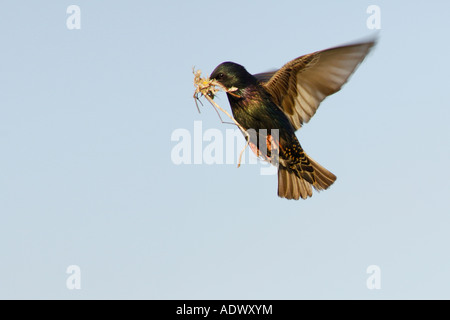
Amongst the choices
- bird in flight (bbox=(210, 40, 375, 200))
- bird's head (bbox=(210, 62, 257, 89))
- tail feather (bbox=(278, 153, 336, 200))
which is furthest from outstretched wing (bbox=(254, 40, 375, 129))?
tail feather (bbox=(278, 153, 336, 200))

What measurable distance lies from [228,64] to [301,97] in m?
0.91

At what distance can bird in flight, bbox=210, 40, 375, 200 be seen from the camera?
612 centimetres

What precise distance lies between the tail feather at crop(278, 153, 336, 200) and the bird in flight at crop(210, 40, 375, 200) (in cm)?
1

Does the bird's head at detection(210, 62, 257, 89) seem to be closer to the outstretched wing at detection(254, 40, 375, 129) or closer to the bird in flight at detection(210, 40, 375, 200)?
the bird in flight at detection(210, 40, 375, 200)

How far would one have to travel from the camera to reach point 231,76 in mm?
6449

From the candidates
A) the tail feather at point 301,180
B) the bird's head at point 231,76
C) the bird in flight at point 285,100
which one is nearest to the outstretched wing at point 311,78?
the bird in flight at point 285,100

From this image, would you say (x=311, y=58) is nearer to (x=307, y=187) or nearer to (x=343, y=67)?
(x=343, y=67)

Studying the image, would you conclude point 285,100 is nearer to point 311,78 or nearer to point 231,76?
point 311,78

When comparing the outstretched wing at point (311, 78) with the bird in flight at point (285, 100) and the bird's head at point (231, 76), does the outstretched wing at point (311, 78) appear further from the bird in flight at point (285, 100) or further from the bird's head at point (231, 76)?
the bird's head at point (231, 76)

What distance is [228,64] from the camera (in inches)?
253

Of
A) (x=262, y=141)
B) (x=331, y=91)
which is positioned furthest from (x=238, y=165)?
(x=331, y=91)

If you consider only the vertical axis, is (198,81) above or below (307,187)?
above

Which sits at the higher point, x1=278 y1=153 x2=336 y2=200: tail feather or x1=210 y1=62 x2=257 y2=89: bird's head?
x1=210 y1=62 x2=257 y2=89: bird's head

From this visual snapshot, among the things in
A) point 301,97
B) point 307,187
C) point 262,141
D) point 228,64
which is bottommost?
point 307,187
